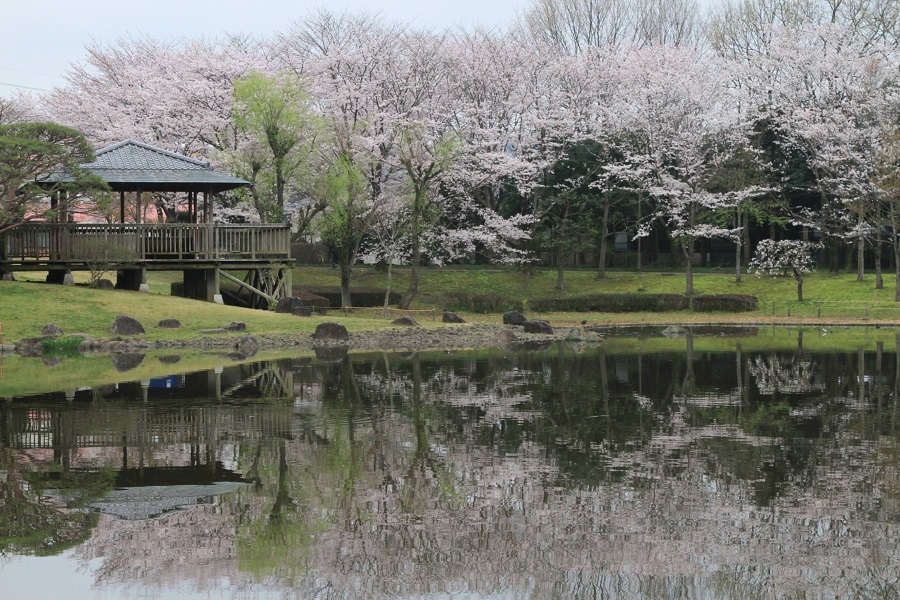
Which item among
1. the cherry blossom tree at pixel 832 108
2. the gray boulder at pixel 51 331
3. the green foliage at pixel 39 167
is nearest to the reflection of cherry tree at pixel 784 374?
the gray boulder at pixel 51 331

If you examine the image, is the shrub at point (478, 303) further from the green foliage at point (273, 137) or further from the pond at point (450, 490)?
the pond at point (450, 490)

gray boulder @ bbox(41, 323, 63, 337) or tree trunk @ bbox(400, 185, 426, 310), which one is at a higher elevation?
tree trunk @ bbox(400, 185, 426, 310)

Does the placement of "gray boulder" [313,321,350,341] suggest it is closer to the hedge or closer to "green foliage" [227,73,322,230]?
"green foliage" [227,73,322,230]

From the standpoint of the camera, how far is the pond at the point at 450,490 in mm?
8156

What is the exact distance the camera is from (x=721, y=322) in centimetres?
3834

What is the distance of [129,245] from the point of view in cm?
3331

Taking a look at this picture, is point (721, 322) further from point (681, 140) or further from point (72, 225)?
point (72, 225)

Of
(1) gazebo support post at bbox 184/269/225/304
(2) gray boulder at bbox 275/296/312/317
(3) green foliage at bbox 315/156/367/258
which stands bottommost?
(2) gray boulder at bbox 275/296/312/317

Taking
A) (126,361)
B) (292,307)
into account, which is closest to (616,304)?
(292,307)

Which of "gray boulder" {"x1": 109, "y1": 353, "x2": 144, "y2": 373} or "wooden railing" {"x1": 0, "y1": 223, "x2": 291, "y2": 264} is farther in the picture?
"wooden railing" {"x1": 0, "y1": 223, "x2": 291, "y2": 264}

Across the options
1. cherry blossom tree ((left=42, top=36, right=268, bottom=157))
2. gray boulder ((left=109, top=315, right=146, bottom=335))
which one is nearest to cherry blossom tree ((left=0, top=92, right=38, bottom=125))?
cherry blossom tree ((left=42, top=36, right=268, bottom=157))

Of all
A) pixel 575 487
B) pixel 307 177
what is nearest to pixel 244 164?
pixel 307 177

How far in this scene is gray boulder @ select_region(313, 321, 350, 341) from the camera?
28672 millimetres

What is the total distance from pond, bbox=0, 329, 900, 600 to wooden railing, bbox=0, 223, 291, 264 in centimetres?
1411
